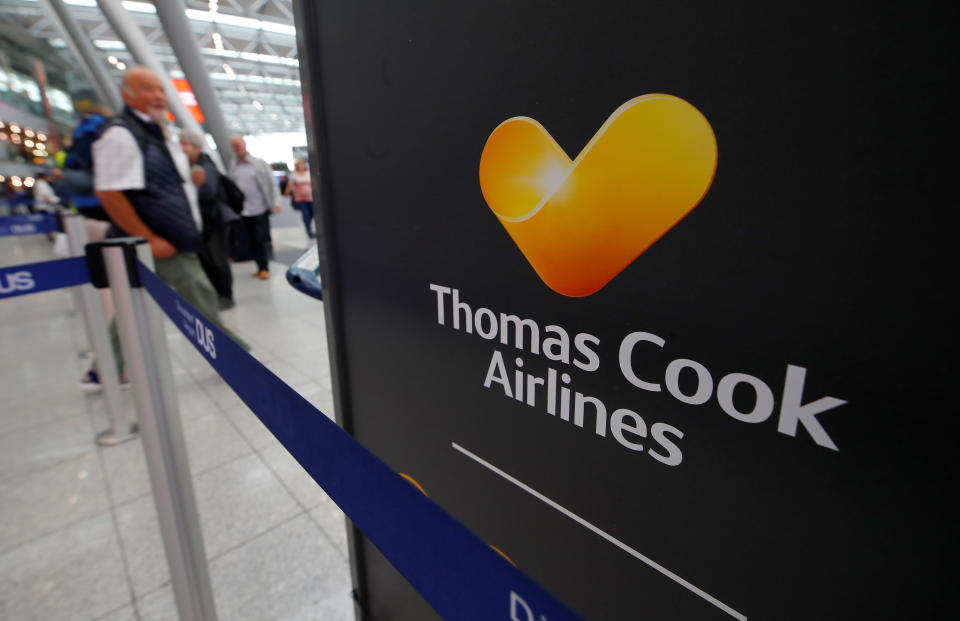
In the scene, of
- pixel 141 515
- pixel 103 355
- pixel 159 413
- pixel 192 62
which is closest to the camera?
pixel 159 413

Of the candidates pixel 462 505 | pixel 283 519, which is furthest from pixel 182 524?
pixel 462 505

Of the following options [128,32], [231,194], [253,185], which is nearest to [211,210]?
[231,194]

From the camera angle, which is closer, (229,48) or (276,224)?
(276,224)

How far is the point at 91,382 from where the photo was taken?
2.75 m

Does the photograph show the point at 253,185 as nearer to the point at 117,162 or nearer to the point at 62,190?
the point at 62,190

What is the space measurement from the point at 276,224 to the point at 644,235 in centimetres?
1147

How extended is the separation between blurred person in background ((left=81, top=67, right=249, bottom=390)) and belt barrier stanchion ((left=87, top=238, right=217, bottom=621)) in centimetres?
69

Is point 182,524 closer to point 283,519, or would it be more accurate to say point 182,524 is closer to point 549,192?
point 283,519

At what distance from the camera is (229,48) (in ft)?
44.8

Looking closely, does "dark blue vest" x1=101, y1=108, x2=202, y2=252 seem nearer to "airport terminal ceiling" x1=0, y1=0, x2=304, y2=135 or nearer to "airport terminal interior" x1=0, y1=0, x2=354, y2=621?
"airport terminal interior" x1=0, y1=0, x2=354, y2=621

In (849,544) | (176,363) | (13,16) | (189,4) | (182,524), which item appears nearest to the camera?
(849,544)

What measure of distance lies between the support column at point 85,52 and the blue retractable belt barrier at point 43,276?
8825 mm

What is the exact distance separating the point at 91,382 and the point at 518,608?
3432 millimetres

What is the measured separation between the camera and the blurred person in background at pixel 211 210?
2914mm
